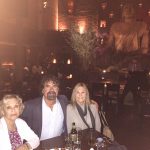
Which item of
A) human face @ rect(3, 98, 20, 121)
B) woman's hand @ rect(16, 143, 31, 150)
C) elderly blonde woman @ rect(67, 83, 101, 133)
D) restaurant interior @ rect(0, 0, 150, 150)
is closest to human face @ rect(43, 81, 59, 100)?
elderly blonde woman @ rect(67, 83, 101, 133)

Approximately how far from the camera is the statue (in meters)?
17.6

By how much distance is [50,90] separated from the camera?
11.3 feet

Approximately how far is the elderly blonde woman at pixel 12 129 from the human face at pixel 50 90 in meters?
0.52

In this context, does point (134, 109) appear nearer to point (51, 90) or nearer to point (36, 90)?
point (36, 90)

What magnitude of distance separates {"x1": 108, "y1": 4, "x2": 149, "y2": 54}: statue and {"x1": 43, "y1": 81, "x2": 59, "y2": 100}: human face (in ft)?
46.4

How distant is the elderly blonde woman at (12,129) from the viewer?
279 centimetres

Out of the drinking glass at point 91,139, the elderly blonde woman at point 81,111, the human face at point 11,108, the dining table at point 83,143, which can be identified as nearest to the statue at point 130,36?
the elderly blonde woman at point 81,111

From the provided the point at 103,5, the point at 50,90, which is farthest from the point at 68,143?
the point at 103,5

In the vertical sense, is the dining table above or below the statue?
below

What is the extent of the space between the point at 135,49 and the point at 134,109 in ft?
31.4

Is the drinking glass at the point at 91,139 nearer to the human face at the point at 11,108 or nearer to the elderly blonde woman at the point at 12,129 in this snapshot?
the elderly blonde woman at the point at 12,129

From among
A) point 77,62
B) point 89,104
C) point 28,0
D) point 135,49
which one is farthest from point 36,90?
point 135,49

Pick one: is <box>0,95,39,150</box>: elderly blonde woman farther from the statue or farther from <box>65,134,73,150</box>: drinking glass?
the statue

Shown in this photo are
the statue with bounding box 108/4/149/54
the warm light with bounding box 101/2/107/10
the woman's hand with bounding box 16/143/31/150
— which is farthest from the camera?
the warm light with bounding box 101/2/107/10
